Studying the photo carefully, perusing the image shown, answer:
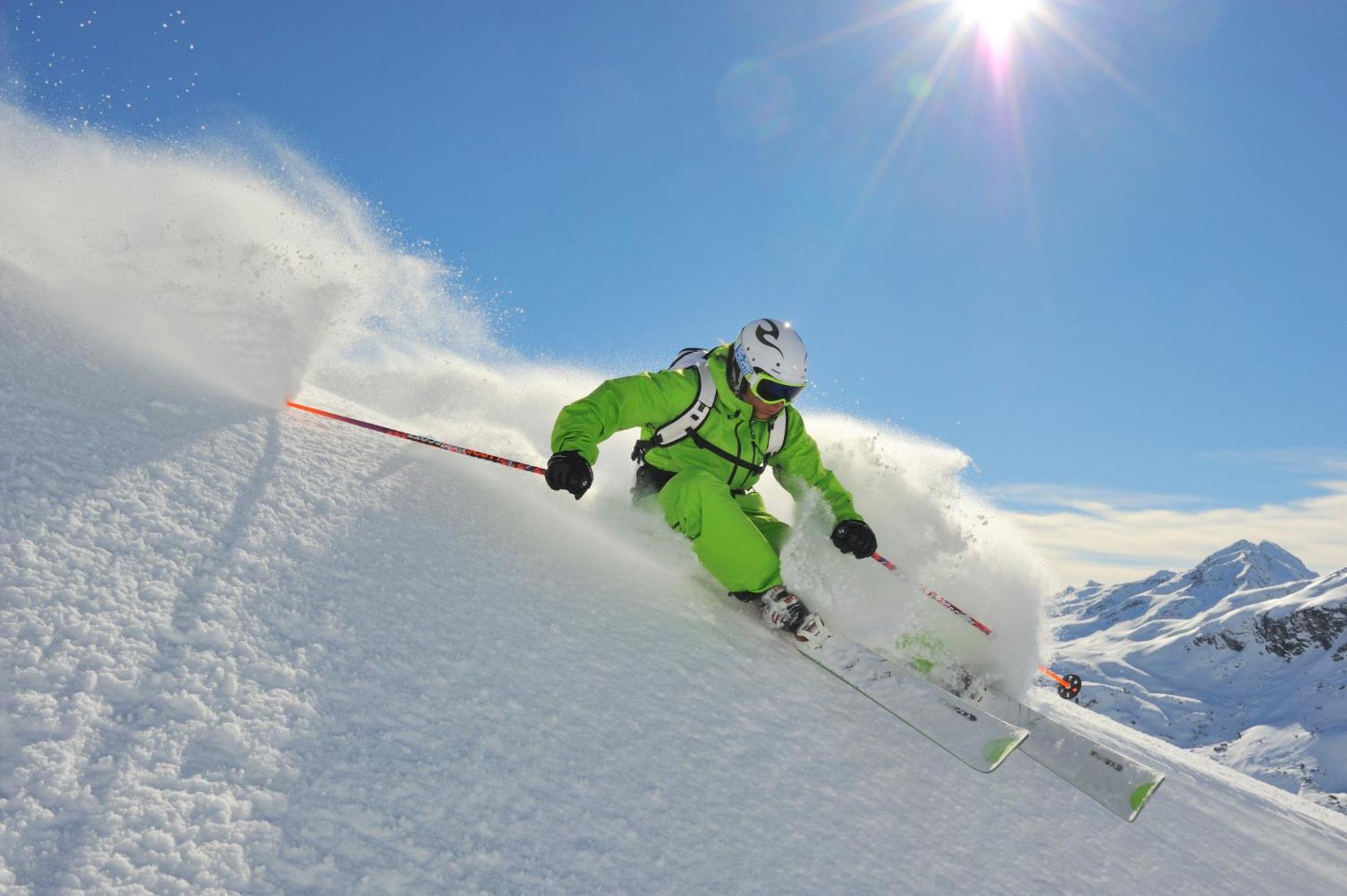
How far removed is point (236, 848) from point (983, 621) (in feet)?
16.3

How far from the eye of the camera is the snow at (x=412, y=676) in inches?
78.6

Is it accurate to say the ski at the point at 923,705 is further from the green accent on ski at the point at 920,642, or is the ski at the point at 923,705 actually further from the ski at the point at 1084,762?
the green accent on ski at the point at 920,642

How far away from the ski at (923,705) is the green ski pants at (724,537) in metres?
0.51

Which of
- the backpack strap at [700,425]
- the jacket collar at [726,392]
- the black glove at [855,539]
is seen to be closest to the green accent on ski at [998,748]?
the black glove at [855,539]

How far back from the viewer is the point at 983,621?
5508 millimetres

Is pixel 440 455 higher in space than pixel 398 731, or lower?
higher

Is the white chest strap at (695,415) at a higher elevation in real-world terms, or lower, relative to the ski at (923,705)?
higher

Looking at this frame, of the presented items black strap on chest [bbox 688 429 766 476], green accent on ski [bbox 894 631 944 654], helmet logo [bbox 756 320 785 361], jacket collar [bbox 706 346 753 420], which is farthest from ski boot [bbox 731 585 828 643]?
helmet logo [bbox 756 320 785 361]

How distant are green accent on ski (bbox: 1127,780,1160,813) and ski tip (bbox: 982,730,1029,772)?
643 millimetres

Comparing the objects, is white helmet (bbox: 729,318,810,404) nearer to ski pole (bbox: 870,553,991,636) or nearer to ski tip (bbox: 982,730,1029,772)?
ski pole (bbox: 870,553,991,636)

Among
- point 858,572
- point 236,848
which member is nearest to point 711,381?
point 858,572

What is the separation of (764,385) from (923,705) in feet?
7.69

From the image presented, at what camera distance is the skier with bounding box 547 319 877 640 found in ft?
15.3

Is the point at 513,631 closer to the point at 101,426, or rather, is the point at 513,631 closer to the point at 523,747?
the point at 523,747
